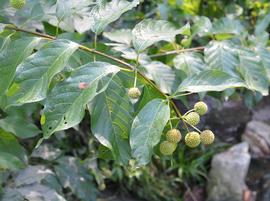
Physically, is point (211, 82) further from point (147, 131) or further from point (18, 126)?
point (18, 126)

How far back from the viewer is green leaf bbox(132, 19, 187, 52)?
1106mm

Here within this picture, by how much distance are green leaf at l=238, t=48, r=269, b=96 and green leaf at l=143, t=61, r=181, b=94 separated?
0.68ft

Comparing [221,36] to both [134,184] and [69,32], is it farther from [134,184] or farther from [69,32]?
[134,184]

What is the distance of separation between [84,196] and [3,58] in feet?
3.04

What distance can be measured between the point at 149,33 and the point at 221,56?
0.39m

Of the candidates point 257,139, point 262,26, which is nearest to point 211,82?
point 262,26

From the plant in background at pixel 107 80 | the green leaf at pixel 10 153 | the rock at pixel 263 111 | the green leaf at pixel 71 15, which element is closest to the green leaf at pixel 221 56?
the plant in background at pixel 107 80

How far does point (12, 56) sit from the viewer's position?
105 cm

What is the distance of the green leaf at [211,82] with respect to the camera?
94 cm

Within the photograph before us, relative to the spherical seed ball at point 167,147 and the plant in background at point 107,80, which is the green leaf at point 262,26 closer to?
the plant in background at point 107,80

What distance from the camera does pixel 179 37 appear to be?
195cm

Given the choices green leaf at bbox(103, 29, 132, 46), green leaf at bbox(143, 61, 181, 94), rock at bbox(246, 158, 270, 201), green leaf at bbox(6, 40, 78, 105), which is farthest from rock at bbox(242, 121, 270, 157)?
green leaf at bbox(6, 40, 78, 105)

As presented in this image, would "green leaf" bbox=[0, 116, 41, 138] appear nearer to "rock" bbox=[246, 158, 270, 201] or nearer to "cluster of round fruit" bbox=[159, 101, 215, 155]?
"cluster of round fruit" bbox=[159, 101, 215, 155]

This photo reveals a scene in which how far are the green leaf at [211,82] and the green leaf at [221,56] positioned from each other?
1.45 feet
